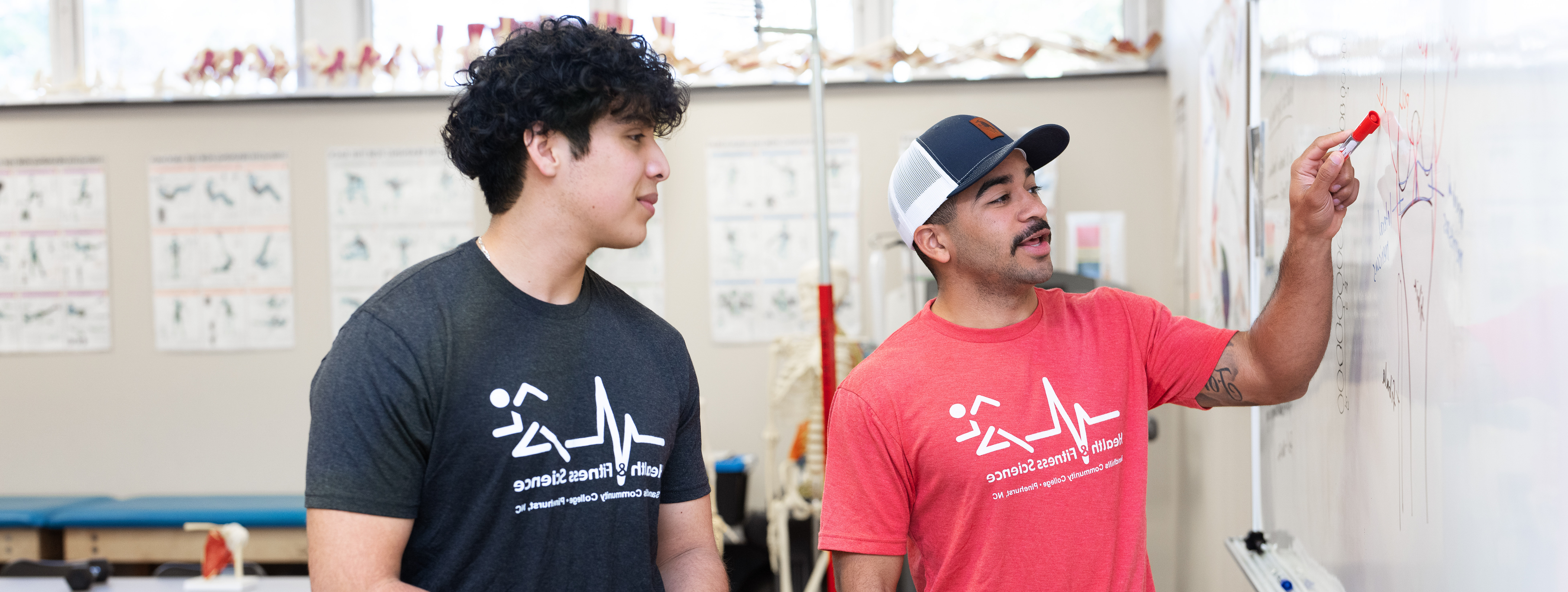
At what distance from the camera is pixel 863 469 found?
139cm

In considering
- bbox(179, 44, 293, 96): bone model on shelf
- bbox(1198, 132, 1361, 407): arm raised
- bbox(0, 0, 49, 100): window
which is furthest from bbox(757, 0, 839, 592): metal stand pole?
bbox(0, 0, 49, 100): window

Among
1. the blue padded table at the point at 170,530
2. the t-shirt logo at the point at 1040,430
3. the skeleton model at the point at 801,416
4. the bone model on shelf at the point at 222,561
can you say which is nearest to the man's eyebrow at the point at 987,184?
the t-shirt logo at the point at 1040,430

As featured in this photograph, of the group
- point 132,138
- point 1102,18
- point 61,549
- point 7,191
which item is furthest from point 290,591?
point 1102,18

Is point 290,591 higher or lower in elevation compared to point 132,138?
lower

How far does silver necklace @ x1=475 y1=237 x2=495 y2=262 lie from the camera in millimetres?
1229

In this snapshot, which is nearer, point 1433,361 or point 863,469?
point 1433,361

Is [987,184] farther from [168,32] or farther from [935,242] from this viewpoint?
[168,32]

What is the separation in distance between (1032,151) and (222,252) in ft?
12.4

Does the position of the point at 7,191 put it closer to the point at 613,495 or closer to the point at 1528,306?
the point at 613,495

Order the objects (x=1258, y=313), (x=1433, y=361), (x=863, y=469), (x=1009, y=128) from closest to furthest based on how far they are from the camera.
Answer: (x=1433, y=361) < (x=863, y=469) < (x=1258, y=313) < (x=1009, y=128)

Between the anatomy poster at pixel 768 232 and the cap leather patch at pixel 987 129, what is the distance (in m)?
2.51

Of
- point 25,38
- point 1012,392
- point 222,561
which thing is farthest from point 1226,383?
point 25,38

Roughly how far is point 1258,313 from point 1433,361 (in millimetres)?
814

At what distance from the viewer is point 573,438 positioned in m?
1.21
